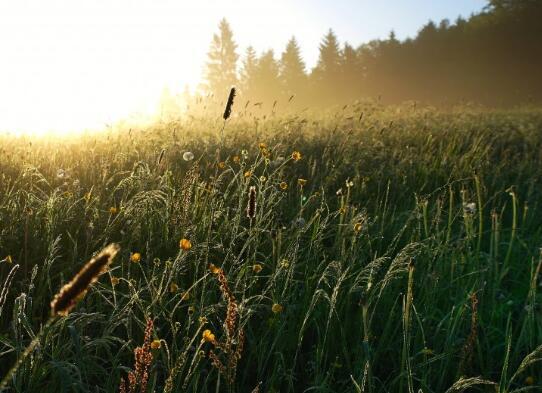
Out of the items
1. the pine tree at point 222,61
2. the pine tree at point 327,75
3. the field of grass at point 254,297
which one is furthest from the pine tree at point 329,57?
the field of grass at point 254,297

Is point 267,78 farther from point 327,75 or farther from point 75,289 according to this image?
point 75,289

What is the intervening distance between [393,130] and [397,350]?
16.7 ft

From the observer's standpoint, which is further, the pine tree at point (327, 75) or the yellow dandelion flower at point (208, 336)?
the pine tree at point (327, 75)

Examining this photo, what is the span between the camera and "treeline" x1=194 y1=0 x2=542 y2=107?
31.0 m

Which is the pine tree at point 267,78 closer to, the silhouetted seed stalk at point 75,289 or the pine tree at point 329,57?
the pine tree at point 329,57

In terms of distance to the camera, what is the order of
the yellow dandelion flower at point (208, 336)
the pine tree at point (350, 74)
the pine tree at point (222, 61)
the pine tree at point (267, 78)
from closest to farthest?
the yellow dandelion flower at point (208, 336)
the pine tree at point (350, 74)
the pine tree at point (267, 78)
the pine tree at point (222, 61)

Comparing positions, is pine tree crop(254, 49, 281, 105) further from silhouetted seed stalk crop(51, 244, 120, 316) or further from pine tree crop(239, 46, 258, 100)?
silhouetted seed stalk crop(51, 244, 120, 316)

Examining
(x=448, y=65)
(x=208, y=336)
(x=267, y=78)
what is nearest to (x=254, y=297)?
(x=208, y=336)

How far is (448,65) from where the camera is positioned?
112ft

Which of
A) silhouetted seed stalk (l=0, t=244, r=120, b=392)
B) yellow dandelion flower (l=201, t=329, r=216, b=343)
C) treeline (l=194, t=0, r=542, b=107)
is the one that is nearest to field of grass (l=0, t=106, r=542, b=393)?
yellow dandelion flower (l=201, t=329, r=216, b=343)

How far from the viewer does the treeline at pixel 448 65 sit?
3102 centimetres

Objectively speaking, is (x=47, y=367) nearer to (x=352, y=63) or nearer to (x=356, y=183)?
(x=356, y=183)

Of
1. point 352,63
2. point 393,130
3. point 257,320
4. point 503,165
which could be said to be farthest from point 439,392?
point 352,63

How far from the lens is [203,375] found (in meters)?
1.76
